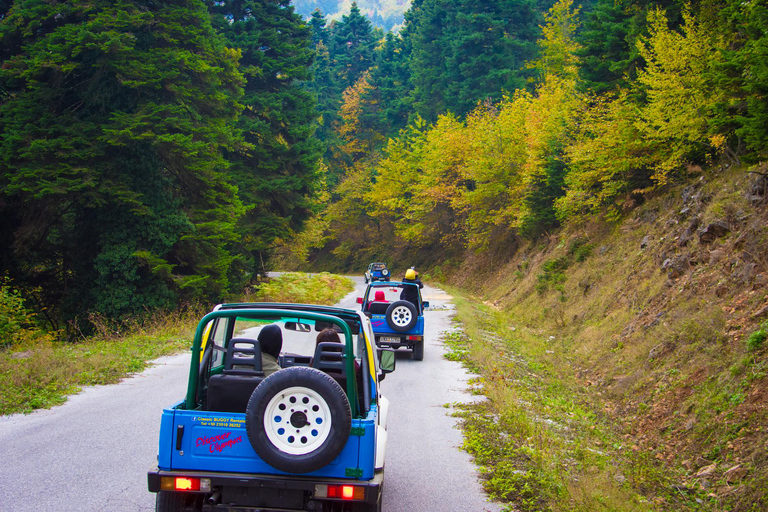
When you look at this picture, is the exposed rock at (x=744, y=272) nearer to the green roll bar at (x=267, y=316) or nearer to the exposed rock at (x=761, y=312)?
the exposed rock at (x=761, y=312)

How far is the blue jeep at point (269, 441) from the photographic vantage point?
430 cm

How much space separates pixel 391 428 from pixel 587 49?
70.9 feet

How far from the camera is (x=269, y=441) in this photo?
433 centimetres

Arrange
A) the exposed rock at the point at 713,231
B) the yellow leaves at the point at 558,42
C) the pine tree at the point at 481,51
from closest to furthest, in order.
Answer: the exposed rock at the point at 713,231 < the yellow leaves at the point at 558,42 < the pine tree at the point at 481,51

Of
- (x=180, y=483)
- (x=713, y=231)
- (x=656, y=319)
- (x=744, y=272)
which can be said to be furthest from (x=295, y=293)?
(x=180, y=483)

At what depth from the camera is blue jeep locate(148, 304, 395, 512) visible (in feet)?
14.1

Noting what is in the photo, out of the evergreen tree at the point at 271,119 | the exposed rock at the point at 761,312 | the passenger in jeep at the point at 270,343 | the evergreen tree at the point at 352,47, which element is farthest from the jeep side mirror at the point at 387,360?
the evergreen tree at the point at 352,47

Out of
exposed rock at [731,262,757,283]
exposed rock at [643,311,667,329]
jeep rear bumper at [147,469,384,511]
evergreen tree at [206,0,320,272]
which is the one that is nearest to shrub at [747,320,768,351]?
exposed rock at [731,262,757,283]

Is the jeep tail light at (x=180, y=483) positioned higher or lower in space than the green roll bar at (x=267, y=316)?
lower

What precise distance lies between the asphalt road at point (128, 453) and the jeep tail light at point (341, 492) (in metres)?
1.47

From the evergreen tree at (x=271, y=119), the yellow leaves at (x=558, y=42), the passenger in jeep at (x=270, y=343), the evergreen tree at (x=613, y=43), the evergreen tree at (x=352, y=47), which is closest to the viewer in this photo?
the passenger in jeep at (x=270, y=343)

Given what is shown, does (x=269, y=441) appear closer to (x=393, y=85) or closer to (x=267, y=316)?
(x=267, y=316)

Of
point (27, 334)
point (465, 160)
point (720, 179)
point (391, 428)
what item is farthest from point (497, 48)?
point (391, 428)

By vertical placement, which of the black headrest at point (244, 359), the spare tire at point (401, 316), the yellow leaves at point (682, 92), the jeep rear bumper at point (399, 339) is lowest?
the jeep rear bumper at point (399, 339)
